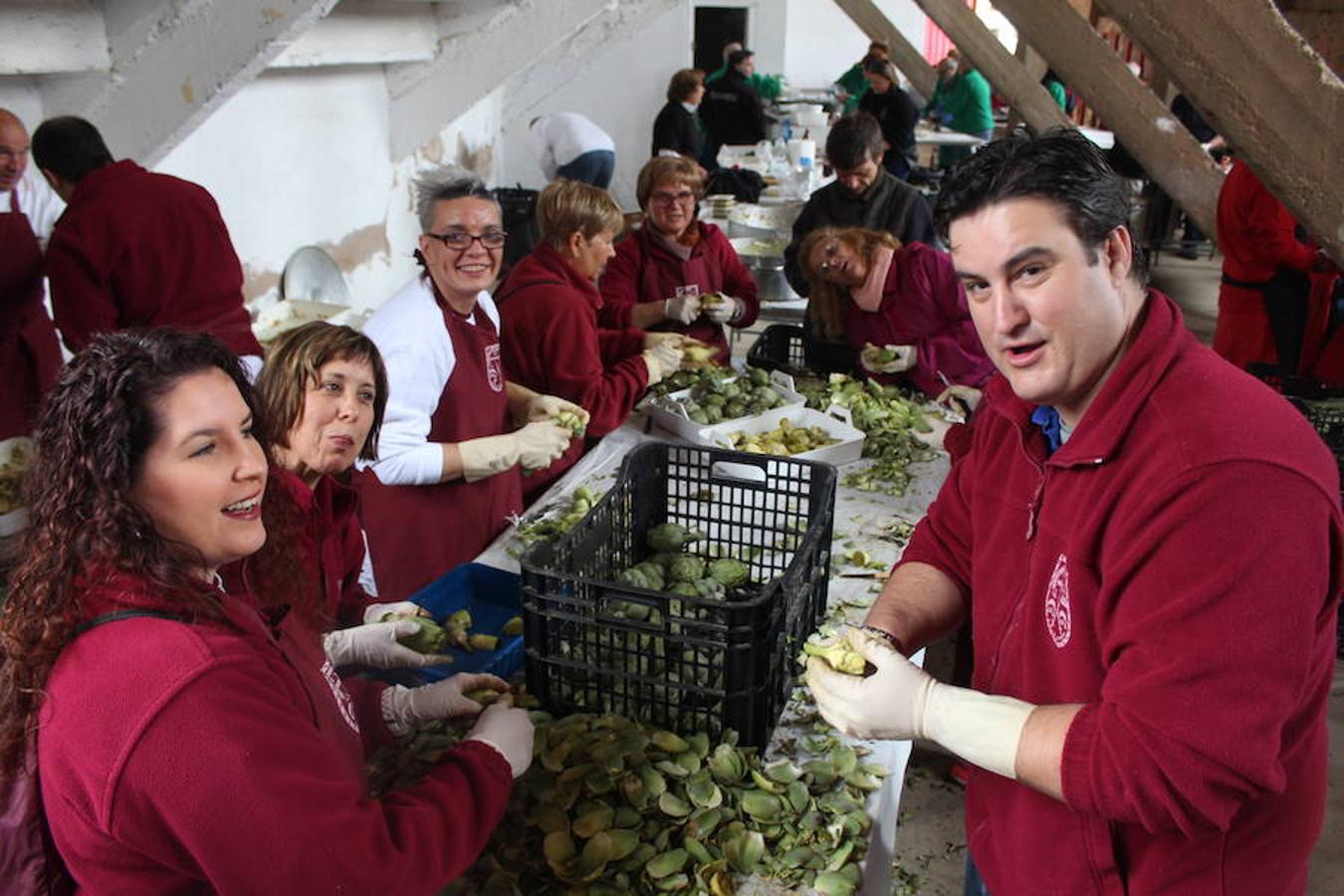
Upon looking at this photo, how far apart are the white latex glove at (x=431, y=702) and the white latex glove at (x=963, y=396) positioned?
94.5 inches

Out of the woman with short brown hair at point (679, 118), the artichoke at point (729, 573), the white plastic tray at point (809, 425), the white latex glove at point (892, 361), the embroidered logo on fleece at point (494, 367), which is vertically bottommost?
the artichoke at point (729, 573)

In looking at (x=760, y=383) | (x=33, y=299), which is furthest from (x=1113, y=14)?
(x=33, y=299)

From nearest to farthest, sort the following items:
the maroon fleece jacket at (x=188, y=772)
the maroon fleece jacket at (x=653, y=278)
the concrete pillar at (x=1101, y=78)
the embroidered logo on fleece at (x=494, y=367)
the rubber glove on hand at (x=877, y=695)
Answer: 1. the maroon fleece jacket at (x=188, y=772)
2. the rubber glove on hand at (x=877, y=695)
3. the embroidered logo on fleece at (x=494, y=367)
4. the maroon fleece jacket at (x=653, y=278)
5. the concrete pillar at (x=1101, y=78)

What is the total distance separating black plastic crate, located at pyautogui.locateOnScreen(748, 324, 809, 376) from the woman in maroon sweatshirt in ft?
2.67

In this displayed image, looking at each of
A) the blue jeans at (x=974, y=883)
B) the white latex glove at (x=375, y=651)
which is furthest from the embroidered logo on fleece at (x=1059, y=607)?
the white latex glove at (x=375, y=651)

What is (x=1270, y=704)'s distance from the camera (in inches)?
46.0

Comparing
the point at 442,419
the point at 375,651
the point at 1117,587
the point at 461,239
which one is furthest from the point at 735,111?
the point at 1117,587

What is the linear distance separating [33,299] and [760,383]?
2.81 metres

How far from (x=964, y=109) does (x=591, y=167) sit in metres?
5.38

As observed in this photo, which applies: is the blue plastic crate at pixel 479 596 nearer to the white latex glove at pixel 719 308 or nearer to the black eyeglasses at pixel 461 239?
the black eyeglasses at pixel 461 239

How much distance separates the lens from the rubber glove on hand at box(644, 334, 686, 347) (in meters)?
4.04

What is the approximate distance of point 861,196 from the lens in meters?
5.00

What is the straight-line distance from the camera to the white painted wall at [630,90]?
39.2 feet

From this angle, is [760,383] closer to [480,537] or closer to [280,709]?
[480,537]
